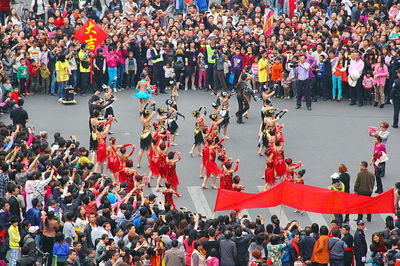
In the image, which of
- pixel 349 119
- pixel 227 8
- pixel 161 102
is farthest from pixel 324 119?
pixel 227 8

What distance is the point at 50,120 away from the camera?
104 feet

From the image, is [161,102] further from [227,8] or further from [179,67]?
[227,8]

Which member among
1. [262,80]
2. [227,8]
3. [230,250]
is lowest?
[230,250]

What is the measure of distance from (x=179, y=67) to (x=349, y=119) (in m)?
6.22

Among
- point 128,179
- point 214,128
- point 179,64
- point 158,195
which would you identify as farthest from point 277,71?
point 128,179

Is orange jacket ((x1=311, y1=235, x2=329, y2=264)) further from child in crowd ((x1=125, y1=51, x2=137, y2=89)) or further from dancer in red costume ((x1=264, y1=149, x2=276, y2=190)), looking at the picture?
child in crowd ((x1=125, y1=51, x2=137, y2=89))

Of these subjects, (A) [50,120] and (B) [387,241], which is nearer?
(B) [387,241]

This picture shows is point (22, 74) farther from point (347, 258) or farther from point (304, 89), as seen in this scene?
point (347, 258)

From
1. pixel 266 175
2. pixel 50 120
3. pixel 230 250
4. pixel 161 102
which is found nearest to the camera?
pixel 230 250

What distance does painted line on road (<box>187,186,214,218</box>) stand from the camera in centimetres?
2555

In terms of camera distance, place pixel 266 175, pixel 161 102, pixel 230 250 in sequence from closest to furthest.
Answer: pixel 230 250, pixel 266 175, pixel 161 102

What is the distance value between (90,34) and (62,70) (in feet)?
4.89

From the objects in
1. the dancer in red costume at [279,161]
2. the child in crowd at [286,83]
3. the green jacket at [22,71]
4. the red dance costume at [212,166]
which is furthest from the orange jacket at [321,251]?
the green jacket at [22,71]

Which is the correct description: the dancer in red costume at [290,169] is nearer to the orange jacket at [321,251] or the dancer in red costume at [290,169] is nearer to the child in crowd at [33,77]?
the orange jacket at [321,251]
